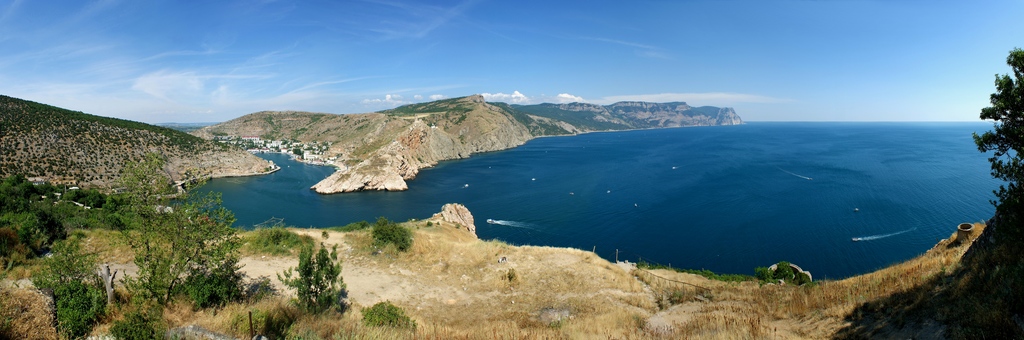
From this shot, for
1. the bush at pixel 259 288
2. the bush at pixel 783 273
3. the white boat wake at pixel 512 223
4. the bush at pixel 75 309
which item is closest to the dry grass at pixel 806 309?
the bush at pixel 75 309

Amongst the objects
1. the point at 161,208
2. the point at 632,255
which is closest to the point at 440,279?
the point at 161,208

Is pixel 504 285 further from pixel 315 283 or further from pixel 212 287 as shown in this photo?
pixel 212 287

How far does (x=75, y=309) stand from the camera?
743cm

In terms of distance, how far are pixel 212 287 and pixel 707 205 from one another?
64.8 m

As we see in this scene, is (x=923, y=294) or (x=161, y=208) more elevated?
(x=161, y=208)

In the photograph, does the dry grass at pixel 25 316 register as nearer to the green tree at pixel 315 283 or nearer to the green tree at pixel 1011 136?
the green tree at pixel 315 283

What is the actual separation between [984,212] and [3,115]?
14396 cm

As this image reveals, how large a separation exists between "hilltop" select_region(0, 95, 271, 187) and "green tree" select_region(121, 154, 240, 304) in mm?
55601

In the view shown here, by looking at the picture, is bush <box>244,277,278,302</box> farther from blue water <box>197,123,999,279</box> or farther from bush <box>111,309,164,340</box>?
blue water <box>197,123,999,279</box>

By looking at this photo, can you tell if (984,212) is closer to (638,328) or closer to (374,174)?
(638,328)

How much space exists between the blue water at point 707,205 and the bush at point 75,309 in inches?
1644

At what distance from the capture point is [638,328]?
11.3 meters

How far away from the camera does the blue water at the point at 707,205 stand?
44.8 metres

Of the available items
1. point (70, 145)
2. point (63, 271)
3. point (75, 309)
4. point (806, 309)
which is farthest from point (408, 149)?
point (806, 309)
